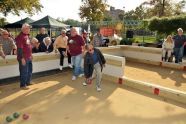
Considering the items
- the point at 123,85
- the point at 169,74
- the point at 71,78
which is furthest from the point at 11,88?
the point at 169,74

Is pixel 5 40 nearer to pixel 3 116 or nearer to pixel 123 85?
pixel 3 116

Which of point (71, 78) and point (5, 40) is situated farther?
point (71, 78)

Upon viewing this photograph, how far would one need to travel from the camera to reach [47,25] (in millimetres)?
17422

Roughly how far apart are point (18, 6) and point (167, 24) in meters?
14.0

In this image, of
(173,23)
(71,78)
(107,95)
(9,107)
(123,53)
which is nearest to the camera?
(9,107)

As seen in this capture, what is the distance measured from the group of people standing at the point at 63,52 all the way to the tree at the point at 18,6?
1483cm

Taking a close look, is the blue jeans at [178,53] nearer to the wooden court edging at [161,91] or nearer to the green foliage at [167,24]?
the wooden court edging at [161,91]

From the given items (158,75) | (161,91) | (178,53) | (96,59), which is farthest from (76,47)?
(178,53)

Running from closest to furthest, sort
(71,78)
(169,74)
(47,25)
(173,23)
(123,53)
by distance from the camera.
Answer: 1. (71,78)
2. (169,74)
3. (123,53)
4. (47,25)
5. (173,23)

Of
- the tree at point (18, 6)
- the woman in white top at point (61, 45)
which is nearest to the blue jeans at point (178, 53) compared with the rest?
the woman in white top at point (61, 45)

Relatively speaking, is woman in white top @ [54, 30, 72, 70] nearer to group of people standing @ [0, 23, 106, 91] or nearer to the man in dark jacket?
group of people standing @ [0, 23, 106, 91]

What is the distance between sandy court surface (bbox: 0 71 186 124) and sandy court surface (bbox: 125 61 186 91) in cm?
172

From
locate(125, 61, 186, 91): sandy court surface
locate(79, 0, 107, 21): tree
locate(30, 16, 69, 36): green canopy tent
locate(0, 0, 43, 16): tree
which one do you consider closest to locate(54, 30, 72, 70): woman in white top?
locate(125, 61, 186, 91): sandy court surface

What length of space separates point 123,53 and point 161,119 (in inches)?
317
